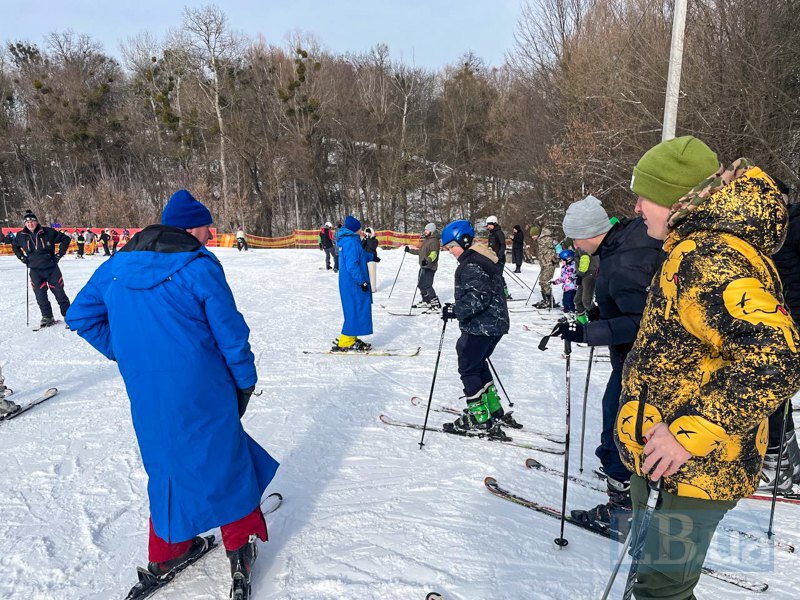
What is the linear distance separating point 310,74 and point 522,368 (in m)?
33.6

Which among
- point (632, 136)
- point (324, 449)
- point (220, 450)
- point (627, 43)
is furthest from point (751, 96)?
point (220, 450)

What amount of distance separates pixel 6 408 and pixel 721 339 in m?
5.72

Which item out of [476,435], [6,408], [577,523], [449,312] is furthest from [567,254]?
[6,408]

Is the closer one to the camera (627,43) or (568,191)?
(627,43)

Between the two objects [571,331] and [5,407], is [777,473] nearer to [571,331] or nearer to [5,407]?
[571,331]

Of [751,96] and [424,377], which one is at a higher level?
[751,96]

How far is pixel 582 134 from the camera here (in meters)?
15.3

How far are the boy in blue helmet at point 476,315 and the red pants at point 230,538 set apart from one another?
7.08 feet

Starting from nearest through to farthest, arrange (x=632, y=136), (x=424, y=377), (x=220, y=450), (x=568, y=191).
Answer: (x=220, y=450), (x=424, y=377), (x=632, y=136), (x=568, y=191)

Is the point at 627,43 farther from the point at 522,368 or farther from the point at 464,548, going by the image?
the point at 464,548

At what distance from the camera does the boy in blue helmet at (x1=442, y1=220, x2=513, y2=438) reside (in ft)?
13.0

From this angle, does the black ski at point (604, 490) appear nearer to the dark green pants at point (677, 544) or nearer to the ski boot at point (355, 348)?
the dark green pants at point (677, 544)

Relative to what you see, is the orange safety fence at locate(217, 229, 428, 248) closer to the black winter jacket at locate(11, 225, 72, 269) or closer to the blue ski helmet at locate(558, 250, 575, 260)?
the blue ski helmet at locate(558, 250, 575, 260)

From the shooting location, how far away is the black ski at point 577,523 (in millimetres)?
2365
